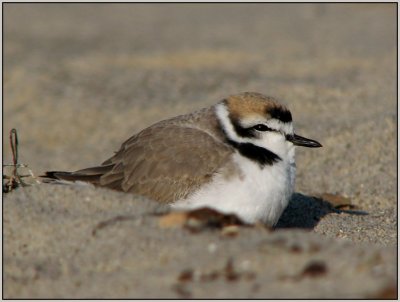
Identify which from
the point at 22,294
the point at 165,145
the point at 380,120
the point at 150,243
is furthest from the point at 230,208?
the point at 380,120

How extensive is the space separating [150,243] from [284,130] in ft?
6.22

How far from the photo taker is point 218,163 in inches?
201

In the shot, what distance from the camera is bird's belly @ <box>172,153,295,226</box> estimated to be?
16.0ft

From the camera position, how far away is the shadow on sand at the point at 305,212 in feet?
19.1

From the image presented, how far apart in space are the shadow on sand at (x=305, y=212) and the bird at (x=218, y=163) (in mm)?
609

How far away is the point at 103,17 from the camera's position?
1583 cm

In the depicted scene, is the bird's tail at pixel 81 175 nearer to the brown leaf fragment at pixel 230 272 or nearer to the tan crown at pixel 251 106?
the tan crown at pixel 251 106

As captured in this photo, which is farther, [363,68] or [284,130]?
[363,68]

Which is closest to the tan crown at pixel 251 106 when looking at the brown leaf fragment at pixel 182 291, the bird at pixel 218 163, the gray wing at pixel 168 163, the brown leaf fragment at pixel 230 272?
the bird at pixel 218 163

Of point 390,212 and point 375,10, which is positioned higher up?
point 375,10

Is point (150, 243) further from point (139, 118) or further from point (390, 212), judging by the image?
point (139, 118)

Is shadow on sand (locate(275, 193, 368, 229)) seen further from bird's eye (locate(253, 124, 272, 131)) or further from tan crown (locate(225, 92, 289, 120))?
tan crown (locate(225, 92, 289, 120))

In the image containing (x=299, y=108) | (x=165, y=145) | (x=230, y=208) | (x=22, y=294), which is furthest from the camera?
(x=299, y=108)

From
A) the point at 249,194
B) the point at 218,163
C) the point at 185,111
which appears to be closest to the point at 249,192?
the point at 249,194
